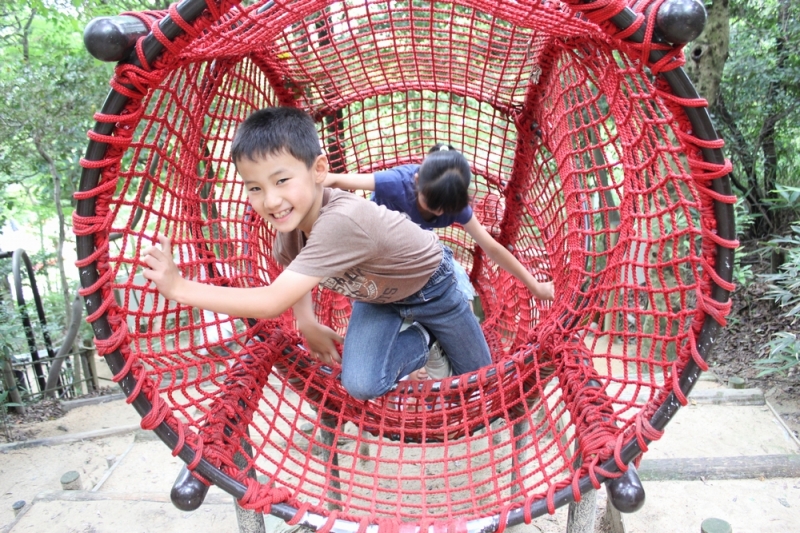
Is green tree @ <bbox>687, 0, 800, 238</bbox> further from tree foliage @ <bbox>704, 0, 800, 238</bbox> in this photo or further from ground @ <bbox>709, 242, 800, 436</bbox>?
ground @ <bbox>709, 242, 800, 436</bbox>

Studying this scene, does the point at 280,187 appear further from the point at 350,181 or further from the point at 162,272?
the point at 350,181

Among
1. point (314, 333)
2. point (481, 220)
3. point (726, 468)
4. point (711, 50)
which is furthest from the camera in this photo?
point (711, 50)

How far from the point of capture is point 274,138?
3.49ft

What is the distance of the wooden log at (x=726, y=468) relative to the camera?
5.68 feet

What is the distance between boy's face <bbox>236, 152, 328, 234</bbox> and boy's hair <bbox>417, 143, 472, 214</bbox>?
48 cm

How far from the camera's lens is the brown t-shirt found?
3.54ft

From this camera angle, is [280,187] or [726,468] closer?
[280,187]

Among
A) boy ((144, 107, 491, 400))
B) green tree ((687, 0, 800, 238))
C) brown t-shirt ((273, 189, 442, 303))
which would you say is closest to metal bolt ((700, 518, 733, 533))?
boy ((144, 107, 491, 400))

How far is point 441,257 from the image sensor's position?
148 cm

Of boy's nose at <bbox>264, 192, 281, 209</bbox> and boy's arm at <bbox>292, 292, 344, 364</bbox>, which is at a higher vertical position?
boy's nose at <bbox>264, 192, 281, 209</bbox>

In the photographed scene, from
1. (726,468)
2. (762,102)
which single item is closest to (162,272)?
(726,468)

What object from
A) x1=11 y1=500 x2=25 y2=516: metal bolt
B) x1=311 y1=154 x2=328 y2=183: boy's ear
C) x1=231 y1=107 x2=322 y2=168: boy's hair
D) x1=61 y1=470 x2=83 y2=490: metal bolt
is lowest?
x1=11 y1=500 x2=25 y2=516: metal bolt

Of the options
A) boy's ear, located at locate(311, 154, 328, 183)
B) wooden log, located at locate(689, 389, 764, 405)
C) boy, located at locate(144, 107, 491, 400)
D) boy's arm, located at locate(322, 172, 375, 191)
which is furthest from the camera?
wooden log, located at locate(689, 389, 764, 405)

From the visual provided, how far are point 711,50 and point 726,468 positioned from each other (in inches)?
76.4
